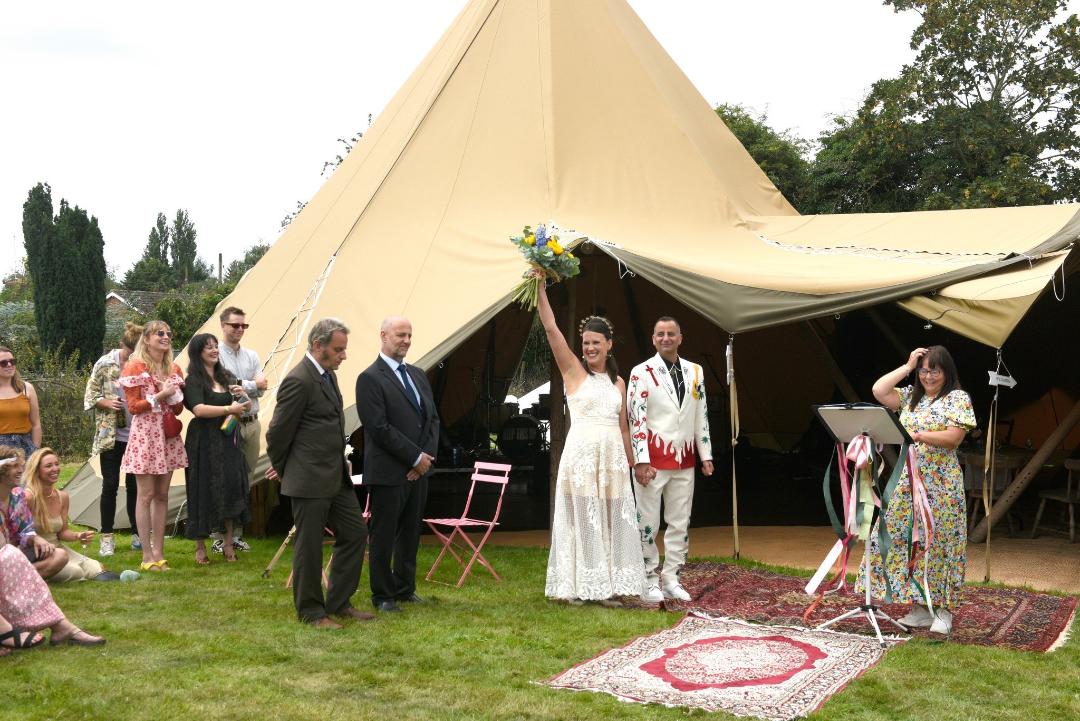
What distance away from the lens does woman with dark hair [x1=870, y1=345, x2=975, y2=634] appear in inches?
182

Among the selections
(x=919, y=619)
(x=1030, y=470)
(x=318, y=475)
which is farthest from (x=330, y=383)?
(x=1030, y=470)

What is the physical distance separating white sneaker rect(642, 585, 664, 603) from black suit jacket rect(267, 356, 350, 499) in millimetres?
1651

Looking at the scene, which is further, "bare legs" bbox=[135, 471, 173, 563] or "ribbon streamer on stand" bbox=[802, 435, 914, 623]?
"bare legs" bbox=[135, 471, 173, 563]

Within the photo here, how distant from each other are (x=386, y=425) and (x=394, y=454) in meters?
0.14

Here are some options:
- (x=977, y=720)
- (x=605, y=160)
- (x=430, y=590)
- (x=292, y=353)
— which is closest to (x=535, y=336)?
(x=605, y=160)

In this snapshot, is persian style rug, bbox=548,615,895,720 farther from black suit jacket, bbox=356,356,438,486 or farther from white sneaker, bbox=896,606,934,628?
black suit jacket, bbox=356,356,438,486

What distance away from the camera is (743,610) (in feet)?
17.1

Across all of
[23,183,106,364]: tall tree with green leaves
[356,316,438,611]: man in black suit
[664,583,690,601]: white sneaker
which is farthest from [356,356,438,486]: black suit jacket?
[23,183,106,364]: tall tree with green leaves

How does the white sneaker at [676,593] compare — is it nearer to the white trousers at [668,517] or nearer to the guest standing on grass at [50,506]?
the white trousers at [668,517]

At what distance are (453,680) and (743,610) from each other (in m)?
1.79

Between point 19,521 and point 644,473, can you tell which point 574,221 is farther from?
point 19,521

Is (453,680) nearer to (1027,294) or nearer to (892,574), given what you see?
(892,574)

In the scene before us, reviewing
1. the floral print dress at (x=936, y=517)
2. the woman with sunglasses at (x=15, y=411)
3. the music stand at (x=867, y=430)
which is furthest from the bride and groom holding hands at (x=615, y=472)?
the woman with sunglasses at (x=15, y=411)

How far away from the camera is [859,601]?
529cm
